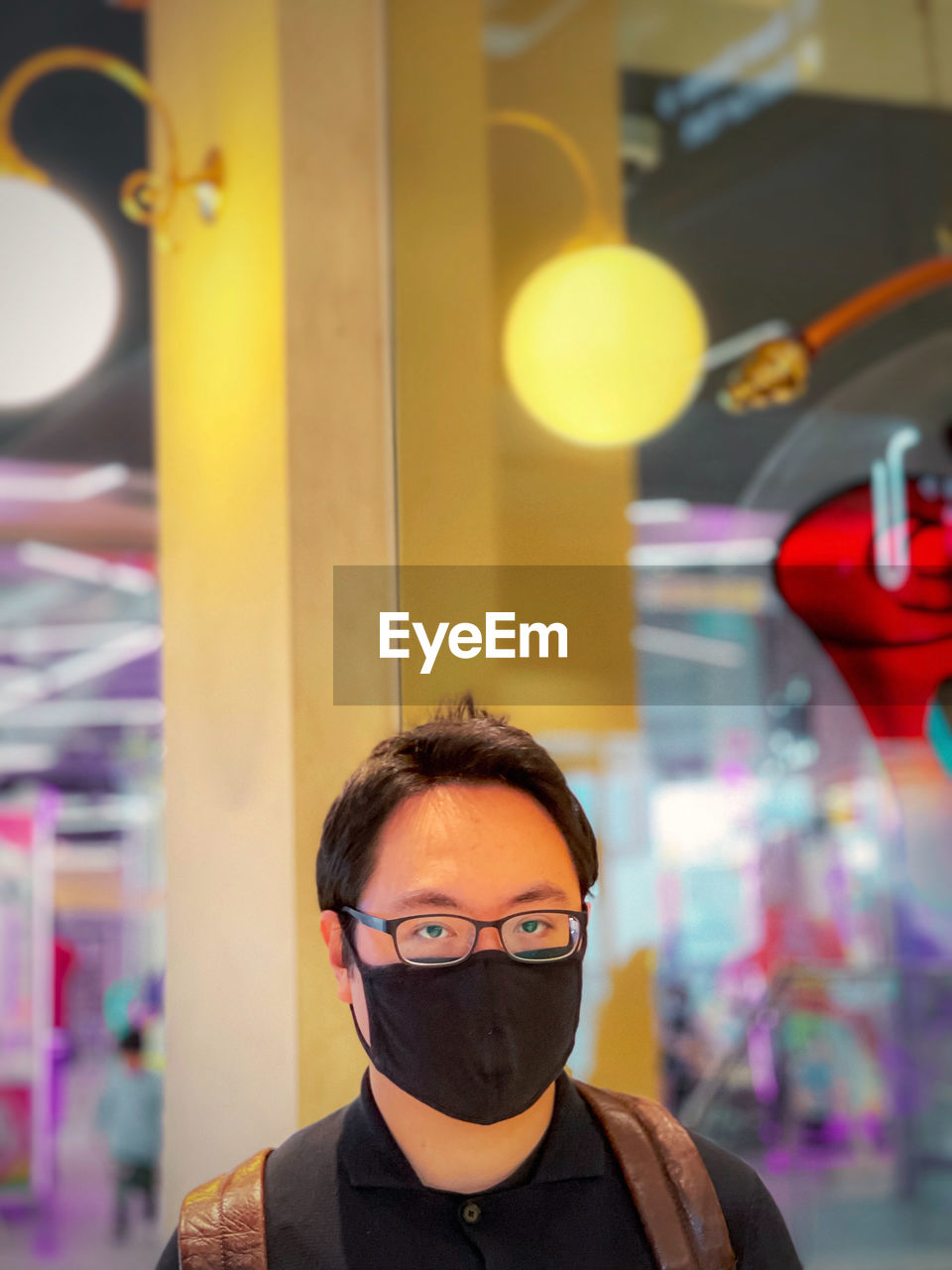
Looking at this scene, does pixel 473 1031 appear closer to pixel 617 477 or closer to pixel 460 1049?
pixel 460 1049

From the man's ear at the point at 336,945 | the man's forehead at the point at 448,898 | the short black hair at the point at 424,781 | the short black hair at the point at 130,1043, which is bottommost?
the short black hair at the point at 130,1043

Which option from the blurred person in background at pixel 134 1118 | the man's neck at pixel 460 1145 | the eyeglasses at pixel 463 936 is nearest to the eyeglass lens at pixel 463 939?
the eyeglasses at pixel 463 936

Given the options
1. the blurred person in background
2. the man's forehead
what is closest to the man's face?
the man's forehead

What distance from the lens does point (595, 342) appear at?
2092 millimetres

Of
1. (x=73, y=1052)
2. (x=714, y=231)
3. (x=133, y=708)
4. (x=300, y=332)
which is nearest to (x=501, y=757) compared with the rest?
(x=300, y=332)

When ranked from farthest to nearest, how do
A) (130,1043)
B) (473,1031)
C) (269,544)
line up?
(130,1043) < (269,544) < (473,1031)

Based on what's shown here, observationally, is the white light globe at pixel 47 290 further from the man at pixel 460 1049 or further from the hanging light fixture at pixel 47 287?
the man at pixel 460 1049

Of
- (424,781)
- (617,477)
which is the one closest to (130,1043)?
(617,477)

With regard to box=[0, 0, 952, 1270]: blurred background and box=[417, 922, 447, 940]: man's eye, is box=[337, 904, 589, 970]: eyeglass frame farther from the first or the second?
box=[0, 0, 952, 1270]: blurred background

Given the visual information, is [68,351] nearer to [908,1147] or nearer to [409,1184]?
[409,1184]

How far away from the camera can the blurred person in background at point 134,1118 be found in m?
5.87

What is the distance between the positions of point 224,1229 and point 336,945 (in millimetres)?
Result: 293

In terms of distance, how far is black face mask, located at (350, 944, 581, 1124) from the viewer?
134 centimetres

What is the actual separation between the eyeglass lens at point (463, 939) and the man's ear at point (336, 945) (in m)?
0.09
